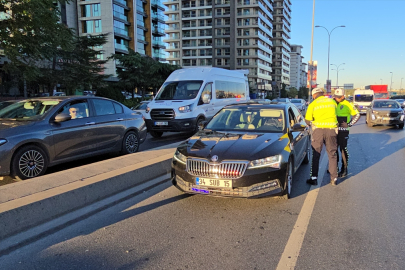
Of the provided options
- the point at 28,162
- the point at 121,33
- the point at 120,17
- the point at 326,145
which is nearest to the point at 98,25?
the point at 121,33

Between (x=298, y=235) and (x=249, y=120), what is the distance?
2644 millimetres

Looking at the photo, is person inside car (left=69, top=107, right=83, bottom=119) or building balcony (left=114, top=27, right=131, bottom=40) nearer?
person inside car (left=69, top=107, right=83, bottom=119)

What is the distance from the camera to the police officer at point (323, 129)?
5.57m

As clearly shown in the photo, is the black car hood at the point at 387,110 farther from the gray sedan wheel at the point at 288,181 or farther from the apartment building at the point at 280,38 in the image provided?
the apartment building at the point at 280,38

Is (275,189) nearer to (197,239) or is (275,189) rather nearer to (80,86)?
(197,239)

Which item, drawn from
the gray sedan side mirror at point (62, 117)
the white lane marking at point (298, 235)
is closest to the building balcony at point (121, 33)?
the gray sedan side mirror at point (62, 117)

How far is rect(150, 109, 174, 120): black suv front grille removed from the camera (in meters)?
10.9

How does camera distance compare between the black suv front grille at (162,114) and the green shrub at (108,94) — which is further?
the green shrub at (108,94)

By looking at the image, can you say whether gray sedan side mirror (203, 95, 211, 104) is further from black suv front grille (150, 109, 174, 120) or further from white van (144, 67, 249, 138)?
black suv front grille (150, 109, 174, 120)

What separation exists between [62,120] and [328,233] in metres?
4.92

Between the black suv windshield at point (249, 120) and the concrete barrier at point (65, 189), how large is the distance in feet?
4.93

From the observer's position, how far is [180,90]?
11945mm

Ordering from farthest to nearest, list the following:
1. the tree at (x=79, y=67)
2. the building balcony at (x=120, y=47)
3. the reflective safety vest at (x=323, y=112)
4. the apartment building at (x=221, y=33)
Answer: the apartment building at (x=221, y=33), the building balcony at (x=120, y=47), the tree at (x=79, y=67), the reflective safety vest at (x=323, y=112)

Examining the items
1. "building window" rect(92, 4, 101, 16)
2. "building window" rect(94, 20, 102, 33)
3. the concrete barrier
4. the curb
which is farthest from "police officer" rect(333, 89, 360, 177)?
"building window" rect(92, 4, 101, 16)
